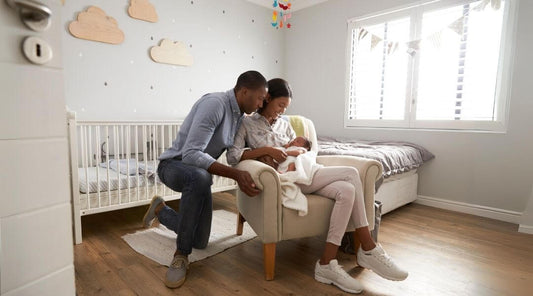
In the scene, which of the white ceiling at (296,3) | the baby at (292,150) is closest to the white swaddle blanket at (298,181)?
the baby at (292,150)

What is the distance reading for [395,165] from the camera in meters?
2.40

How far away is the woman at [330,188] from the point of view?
1.42m

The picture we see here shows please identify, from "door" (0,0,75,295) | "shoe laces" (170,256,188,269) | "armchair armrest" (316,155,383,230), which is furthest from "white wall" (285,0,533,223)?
"door" (0,0,75,295)

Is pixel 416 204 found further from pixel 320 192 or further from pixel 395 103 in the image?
pixel 320 192

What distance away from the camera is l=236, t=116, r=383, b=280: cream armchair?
4.70 feet

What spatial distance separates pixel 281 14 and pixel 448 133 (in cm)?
257

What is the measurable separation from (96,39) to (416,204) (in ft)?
10.8

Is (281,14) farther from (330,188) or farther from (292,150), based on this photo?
(330,188)

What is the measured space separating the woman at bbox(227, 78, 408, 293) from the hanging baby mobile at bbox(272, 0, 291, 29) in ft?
8.18

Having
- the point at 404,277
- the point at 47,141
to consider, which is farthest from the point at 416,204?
the point at 47,141

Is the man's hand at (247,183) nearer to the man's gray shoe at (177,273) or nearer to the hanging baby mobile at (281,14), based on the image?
the man's gray shoe at (177,273)

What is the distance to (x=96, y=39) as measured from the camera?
2.51m

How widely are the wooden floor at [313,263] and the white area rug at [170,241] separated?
0.16 ft

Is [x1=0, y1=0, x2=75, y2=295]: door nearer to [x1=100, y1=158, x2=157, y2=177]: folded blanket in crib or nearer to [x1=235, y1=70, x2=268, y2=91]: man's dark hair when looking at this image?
[x1=235, y1=70, x2=268, y2=91]: man's dark hair
